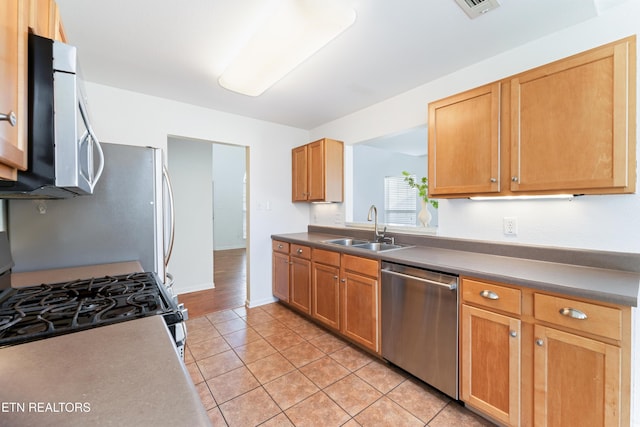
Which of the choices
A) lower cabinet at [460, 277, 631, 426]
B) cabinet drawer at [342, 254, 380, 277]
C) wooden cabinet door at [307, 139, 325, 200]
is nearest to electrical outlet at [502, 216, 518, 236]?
lower cabinet at [460, 277, 631, 426]

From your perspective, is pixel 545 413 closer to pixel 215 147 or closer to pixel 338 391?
pixel 338 391

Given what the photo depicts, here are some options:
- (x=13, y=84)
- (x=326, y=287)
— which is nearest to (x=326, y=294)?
(x=326, y=287)

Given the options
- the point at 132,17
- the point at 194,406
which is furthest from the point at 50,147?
the point at 132,17

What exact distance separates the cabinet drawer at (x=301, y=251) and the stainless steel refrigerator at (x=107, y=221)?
1291 mm

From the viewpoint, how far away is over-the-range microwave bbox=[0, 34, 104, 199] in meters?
0.70

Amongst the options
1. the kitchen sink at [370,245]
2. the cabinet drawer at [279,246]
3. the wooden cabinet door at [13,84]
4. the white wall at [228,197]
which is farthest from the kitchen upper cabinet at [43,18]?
the white wall at [228,197]

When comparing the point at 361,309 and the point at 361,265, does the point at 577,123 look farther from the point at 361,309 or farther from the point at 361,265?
the point at 361,309

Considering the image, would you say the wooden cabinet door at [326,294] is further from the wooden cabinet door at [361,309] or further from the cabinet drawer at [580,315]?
the cabinet drawer at [580,315]

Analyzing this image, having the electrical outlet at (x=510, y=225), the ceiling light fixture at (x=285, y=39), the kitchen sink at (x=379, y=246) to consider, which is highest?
the ceiling light fixture at (x=285, y=39)

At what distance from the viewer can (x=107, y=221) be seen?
177 centimetres

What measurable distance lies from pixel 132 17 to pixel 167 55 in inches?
15.4

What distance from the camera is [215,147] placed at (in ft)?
24.6

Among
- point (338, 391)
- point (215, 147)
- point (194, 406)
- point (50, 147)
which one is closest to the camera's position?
point (194, 406)

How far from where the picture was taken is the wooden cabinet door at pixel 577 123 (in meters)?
1.28
